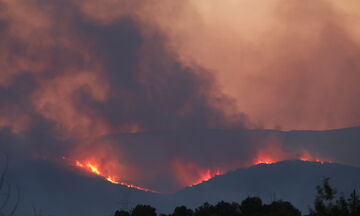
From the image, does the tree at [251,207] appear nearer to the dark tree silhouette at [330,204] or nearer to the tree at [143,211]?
the tree at [143,211]

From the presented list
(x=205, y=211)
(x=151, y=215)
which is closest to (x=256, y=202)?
(x=205, y=211)

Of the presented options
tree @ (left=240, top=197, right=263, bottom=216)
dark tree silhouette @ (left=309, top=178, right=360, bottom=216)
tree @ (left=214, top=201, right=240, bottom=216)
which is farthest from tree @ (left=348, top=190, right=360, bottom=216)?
tree @ (left=240, top=197, right=263, bottom=216)

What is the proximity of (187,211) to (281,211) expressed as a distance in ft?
319

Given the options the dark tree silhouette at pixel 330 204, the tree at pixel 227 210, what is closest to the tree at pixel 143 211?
the tree at pixel 227 210

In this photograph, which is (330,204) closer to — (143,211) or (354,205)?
(354,205)

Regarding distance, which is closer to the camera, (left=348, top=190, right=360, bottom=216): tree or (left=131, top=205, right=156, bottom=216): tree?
(left=348, top=190, right=360, bottom=216): tree

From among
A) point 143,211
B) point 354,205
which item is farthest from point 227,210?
point 354,205

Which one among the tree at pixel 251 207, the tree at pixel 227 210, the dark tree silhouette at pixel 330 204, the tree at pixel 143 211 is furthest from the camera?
the tree at pixel 143 211

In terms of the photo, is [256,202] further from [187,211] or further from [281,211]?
[281,211]

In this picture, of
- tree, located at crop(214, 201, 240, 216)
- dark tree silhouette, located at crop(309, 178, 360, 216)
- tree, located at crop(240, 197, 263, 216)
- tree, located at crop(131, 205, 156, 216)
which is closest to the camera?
dark tree silhouette, located at crop(309, 178, 360, 216)

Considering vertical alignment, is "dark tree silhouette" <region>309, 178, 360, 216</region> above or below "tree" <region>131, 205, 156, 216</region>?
below

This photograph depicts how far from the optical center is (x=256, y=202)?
135625 millimetres

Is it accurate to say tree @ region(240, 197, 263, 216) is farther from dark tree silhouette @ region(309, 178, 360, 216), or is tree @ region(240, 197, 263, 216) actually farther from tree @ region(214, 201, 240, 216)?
dark tree silhouette @ region(309, 178, 360, 216)

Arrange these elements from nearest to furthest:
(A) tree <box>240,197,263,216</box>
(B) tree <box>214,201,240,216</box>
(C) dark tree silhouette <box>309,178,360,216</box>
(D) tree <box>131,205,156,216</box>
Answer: (C) dark tree silhouette <box>309,178,360,216</box> < (B) tree <box>214,201,240,216</box> < (A) tree <box>240,197,263,216</box> < (D) tree <box>131,205,156,216</box>
